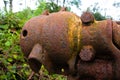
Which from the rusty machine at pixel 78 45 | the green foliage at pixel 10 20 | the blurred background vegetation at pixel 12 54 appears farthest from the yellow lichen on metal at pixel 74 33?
the green foliage at pixel 10 20

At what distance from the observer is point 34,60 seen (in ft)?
4.05

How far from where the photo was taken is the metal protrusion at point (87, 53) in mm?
1162

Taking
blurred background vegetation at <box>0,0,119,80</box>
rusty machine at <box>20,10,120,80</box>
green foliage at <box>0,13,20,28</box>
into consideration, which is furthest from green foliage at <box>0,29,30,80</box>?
rusty machine at <box>20,10,120,80</box>

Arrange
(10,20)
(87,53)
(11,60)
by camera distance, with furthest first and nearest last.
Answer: (10,20), (11,60), (87,53)

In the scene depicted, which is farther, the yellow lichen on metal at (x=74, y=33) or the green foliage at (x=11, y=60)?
the green foliage at (x=11, y=60)

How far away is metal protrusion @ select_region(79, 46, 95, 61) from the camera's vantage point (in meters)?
1.16

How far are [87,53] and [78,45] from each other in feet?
0.17

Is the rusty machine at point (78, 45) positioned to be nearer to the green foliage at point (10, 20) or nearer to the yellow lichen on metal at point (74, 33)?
the yellow lichen on metal at point (74, 33)

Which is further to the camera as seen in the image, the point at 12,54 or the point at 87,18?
the point at 12,54

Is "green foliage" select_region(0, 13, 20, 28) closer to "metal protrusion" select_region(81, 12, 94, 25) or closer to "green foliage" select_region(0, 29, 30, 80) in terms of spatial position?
"green foliage" select_region(0, 29, 30, 80)

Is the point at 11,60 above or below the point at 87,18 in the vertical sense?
below

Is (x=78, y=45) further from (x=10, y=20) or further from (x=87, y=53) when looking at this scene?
(x=10, y=20)

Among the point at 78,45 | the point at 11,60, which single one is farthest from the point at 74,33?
the point at 11,60

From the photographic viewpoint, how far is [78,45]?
120 centimetres
